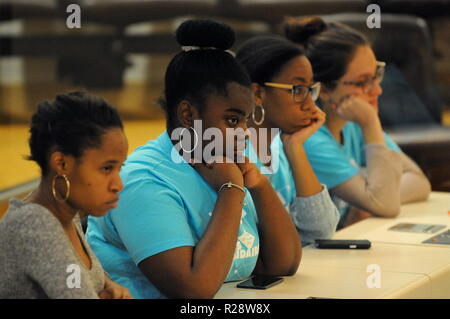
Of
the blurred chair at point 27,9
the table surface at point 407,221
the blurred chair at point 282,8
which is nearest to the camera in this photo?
the table surface at point 407,221

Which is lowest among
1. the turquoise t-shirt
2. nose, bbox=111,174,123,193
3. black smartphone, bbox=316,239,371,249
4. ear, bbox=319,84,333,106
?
black smartphone, bbox=316,239,371,249

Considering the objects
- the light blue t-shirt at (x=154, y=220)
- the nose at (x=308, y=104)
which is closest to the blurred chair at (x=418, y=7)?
the nose at (x=308, y=104)

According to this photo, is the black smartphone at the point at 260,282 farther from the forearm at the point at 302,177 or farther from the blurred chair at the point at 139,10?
the blurred chair at the point at 139,10

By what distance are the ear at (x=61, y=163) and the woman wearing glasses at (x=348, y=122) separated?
4.04ft

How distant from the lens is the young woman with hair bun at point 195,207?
5.33ft

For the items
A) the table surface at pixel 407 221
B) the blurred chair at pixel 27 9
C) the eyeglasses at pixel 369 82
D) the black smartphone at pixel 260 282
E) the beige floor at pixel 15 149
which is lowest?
the beige floor at pixel 15 149

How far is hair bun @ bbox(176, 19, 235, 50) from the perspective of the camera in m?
1.79

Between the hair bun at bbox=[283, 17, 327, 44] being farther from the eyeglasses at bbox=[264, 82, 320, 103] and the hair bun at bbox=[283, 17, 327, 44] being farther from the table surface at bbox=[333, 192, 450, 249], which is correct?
the table surface at bbox=[333, 192, 450, 249]

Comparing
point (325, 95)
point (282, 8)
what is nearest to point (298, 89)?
point (325, 95)

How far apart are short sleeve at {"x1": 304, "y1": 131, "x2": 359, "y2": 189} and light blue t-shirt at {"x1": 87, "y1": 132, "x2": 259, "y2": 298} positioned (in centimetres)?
73

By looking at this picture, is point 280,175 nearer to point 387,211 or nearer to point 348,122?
point 387,211

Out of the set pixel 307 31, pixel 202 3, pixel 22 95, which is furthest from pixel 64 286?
pixel 202 3

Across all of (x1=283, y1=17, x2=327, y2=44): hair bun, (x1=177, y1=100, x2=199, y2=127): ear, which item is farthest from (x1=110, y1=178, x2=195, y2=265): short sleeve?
(x1=283, y1=17, x2=327, y2=44): hair bun

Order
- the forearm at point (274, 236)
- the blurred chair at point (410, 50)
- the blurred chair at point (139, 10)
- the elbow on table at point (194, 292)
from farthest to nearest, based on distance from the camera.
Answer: the blurred chair at point (139, 10)
the blurred chair at point (410, 50)
the forearm at point (274, 236)
the elbow on table at point (194, 292)
